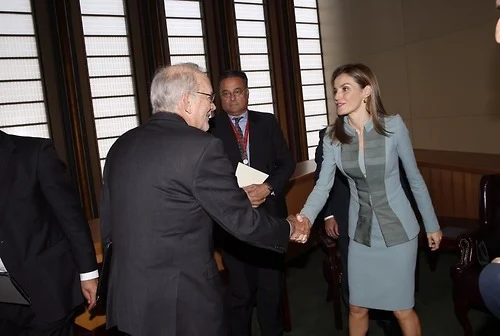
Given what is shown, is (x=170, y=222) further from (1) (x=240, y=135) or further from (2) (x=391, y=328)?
(2) (x=391, y=328)

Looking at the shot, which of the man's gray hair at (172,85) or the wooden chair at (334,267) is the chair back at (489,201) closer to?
the wooden chair at (334,267)

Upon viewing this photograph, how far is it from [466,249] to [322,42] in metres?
7.48

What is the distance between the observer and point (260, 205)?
283 cm

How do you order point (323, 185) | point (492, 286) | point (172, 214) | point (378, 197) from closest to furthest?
point (492, 286)
point (172, 214)
point (378, 197)
point (323, 185)

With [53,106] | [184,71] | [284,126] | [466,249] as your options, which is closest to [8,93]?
[53,106]

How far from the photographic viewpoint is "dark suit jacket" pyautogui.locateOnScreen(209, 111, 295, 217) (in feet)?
9.68

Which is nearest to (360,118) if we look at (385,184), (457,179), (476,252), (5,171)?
(385,184)

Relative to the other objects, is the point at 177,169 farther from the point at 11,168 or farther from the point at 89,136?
the point at 89,136

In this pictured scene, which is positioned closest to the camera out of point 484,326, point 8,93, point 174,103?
point 174,103

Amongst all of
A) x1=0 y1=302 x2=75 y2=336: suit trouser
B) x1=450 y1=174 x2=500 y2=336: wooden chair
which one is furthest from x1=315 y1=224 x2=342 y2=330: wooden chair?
x1=0 y1=302 x2=75 y2=336: suit trouser

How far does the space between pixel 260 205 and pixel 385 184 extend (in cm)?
86

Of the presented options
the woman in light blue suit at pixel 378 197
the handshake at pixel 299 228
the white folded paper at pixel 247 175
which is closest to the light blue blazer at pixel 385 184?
the woman in light blue suit at pixel 378 197

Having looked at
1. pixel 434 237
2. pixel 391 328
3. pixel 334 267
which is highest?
pixel 434 237

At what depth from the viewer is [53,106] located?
7.15 metres
